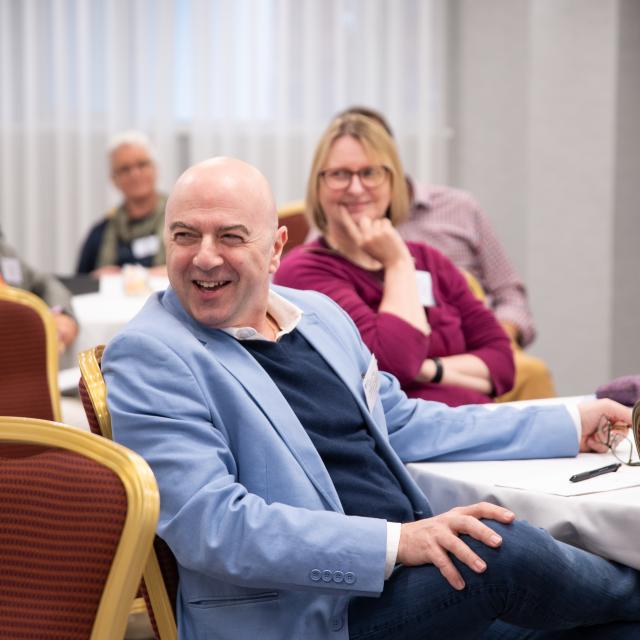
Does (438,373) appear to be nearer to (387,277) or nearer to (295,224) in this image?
(387,277)

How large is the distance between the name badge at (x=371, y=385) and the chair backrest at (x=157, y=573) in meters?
0.52

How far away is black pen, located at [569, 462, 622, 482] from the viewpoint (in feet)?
6.30

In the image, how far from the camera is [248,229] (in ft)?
6.42

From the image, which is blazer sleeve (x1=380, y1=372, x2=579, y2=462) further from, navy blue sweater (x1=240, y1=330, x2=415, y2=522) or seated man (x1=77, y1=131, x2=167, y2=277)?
seated man (x1=77, y1=131, x2=167, y2=277)

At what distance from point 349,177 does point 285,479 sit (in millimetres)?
1479

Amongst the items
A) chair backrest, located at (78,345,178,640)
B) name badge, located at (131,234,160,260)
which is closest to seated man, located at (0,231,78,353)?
name badge, located at (131,234,160,260)

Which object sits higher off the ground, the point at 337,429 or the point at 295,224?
the point at 295,224

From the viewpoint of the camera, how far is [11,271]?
162 inches

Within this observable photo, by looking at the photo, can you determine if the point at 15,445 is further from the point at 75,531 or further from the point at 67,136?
the point at 67,136

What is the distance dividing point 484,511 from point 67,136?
19.5 feet

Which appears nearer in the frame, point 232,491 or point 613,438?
point 232,491

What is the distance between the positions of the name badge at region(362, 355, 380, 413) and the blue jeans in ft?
1.50

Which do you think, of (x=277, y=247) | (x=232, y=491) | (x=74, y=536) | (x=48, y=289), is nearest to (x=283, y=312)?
(x=277, y=247)

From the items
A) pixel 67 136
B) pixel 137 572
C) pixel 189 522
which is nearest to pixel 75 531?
pixel 137 572
